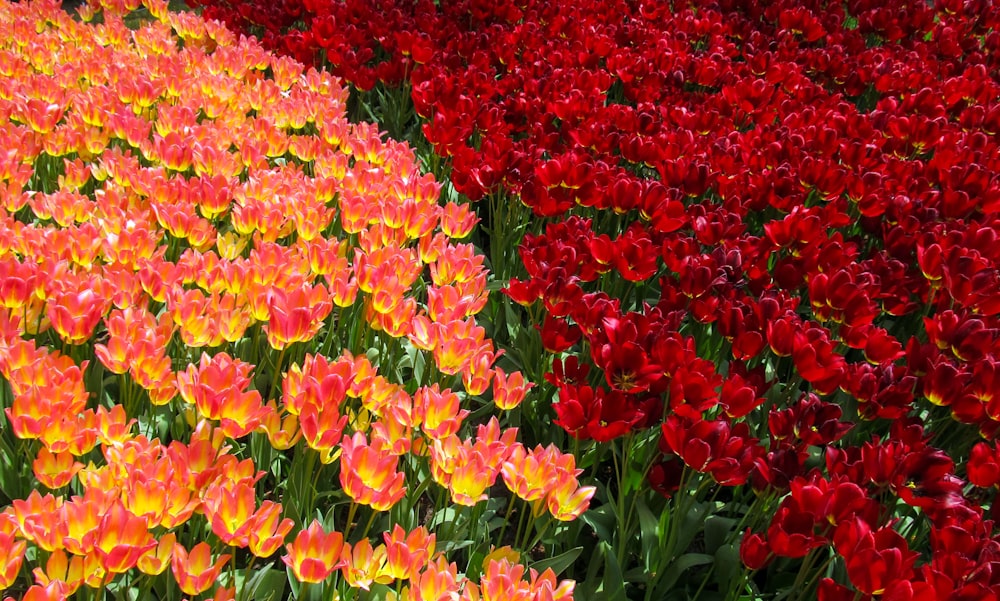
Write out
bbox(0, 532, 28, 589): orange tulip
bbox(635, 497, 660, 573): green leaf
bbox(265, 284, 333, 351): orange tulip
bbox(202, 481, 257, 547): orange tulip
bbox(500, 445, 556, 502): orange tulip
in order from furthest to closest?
1. bbox(635, 497, 660, 573): green leaf
2. bbox(265, 284, 333, 351): orange tulip
3. bbox(500, 445, 556, 502): orange tulip
4. bbox(202, 481, 257, 547): orange tulip
5. bbox(0, 532, 28, 589): orange tulip

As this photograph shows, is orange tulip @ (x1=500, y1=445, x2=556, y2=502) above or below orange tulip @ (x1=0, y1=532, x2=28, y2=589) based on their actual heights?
above

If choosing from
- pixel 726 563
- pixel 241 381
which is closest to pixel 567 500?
pixel 726 563

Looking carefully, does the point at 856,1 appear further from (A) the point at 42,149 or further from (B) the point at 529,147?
(A) the point at 42,149

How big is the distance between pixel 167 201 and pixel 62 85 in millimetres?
1200

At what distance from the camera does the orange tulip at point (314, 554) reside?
1.22 meters

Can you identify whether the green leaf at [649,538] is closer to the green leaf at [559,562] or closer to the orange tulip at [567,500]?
the green leaf at [559,562]

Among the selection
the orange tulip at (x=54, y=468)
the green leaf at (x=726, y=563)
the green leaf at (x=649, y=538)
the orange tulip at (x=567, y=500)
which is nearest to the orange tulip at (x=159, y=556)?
the orange tulip at (x=54, y=468)

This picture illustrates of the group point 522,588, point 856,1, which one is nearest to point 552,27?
point 856,1

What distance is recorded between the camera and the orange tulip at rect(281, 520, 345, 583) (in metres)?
1.22

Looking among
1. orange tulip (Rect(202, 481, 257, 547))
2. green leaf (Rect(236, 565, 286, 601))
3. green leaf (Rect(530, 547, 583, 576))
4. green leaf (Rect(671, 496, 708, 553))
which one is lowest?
green leaf (Rect(236, 565, 286, 601))

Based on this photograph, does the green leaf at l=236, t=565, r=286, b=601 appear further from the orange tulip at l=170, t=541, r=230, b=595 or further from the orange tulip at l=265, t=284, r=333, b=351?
the orange tulip at l=265, t=284, r=333, b=351

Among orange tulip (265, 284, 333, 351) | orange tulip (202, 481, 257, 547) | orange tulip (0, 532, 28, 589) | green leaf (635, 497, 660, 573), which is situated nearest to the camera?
orange tulip (0, 532, 28, 589)

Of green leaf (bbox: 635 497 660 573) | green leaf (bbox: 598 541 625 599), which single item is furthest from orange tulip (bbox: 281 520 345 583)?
green leaf (bbox: 635 497 660 573)

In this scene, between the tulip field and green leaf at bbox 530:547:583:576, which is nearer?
the tulip field
